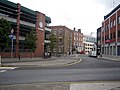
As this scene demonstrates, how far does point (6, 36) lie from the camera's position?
39.1 m

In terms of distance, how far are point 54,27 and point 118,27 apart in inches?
2170

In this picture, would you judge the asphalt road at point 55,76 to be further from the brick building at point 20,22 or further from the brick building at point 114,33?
the brick building at point 114,33

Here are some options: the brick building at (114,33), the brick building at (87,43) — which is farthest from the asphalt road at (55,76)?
the brick building at (87,43)

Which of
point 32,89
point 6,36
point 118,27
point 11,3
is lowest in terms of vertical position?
point 32,89

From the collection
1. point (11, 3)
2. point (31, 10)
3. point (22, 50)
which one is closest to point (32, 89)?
point (11, 3)

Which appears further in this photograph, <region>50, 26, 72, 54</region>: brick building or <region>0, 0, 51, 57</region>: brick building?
<region>50, 26, 72, 54</region>: brick building

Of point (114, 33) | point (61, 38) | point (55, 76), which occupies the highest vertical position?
point (61, 38)

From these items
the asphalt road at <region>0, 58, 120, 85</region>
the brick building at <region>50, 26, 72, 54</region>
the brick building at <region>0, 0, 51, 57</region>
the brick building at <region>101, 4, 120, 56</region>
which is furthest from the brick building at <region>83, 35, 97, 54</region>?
the asphalt road at <region>0, 58, 120, 85</region>

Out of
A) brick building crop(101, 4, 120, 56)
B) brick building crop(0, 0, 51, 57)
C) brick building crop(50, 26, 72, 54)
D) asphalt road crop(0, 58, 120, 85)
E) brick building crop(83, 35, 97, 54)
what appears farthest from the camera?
brick building crop(83, 35, 97, 54)

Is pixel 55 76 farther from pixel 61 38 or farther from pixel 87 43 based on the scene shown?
pixel 87 43

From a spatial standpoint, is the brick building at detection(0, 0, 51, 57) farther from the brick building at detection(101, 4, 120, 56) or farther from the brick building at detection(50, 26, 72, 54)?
the brick building at detection(50, 26, 72, 54)

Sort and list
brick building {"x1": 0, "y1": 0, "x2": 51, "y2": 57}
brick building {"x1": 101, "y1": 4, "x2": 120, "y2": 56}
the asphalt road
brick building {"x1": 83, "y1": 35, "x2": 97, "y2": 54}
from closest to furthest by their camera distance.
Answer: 1. the asphalt road
2. brick building {"x1": 0, "y1": 0, "x2": 51, "y2": 57}
3. brick building {"x1": 101, "y1": 4, "x2": 120, "y2": 56}
4. brick building {"x1": 83, "y1": 35, "x2": 97, "y2": 54}

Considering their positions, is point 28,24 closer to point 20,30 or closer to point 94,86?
point 20,30

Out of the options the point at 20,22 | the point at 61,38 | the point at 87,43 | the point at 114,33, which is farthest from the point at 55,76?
the point at 87,43
